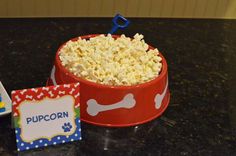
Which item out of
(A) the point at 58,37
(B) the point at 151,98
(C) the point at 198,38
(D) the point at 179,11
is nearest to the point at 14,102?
(B) the point at 151,98

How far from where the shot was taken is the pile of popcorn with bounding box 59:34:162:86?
3.12 ft

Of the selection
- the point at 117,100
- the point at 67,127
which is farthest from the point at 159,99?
the point at 67,127

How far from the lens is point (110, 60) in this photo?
39.2 inches

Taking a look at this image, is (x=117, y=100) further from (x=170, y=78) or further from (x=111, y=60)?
(x=170, y=78)

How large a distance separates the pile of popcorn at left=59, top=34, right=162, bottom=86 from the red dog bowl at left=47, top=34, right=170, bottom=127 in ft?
0.05

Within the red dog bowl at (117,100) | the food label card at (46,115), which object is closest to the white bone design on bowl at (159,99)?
the red dog bowl at (117,100)

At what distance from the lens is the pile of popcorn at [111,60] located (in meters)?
0.95

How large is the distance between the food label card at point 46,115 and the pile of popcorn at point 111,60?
78mm

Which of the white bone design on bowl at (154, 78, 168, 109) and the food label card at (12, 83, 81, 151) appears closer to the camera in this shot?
the food label card at (12, 83, 81, 151)

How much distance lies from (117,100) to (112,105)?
17mm

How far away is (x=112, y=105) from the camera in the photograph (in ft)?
3.12

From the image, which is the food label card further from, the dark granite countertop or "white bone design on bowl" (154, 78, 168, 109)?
"white bone design on bowl" (154, 78, 168, 109)

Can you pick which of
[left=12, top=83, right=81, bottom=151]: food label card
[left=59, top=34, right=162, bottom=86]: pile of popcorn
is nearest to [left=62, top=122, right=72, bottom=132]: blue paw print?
[left=12, top=83, right=81, bottom=151]: food label card

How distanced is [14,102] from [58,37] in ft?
1.85
